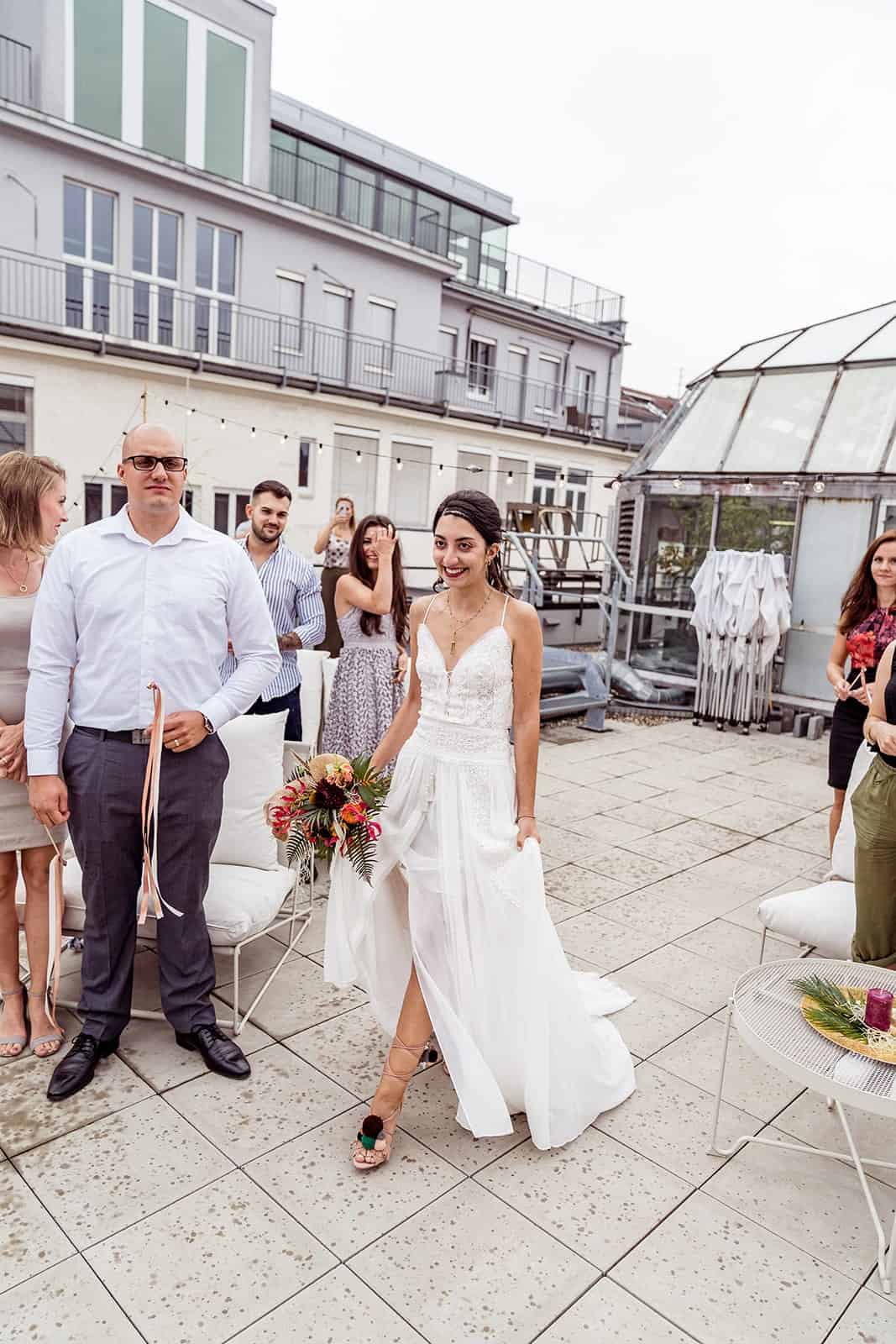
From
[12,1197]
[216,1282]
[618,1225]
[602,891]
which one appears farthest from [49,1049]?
[602,891]

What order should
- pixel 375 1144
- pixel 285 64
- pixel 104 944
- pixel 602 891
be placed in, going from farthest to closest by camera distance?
pixel 285 64
pixel 602 891
pixel 104 944
pixel 375 1144

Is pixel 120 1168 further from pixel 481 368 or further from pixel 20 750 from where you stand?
pixel 481 368

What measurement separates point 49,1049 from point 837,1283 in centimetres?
265

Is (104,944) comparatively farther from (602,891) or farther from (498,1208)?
(602,891)

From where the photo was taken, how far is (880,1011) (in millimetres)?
2604

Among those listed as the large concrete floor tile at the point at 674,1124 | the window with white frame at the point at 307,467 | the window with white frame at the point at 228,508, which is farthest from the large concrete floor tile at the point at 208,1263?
the window with white frame at the point at 307,467

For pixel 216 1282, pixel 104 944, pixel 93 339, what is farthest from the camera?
pixel 93 339

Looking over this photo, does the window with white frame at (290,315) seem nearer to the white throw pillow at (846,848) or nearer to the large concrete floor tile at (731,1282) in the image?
the white throw pillow at (846,848)

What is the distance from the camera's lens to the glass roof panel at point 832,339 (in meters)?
11.5

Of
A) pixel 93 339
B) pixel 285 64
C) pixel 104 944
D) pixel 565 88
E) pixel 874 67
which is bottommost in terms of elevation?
pixel 104 944

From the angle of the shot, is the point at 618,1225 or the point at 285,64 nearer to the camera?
the point at 618,1225

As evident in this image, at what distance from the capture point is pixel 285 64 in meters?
19.5

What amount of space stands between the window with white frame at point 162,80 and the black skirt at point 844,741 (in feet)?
54.4

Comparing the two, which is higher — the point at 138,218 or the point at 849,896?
the point at 138,218
